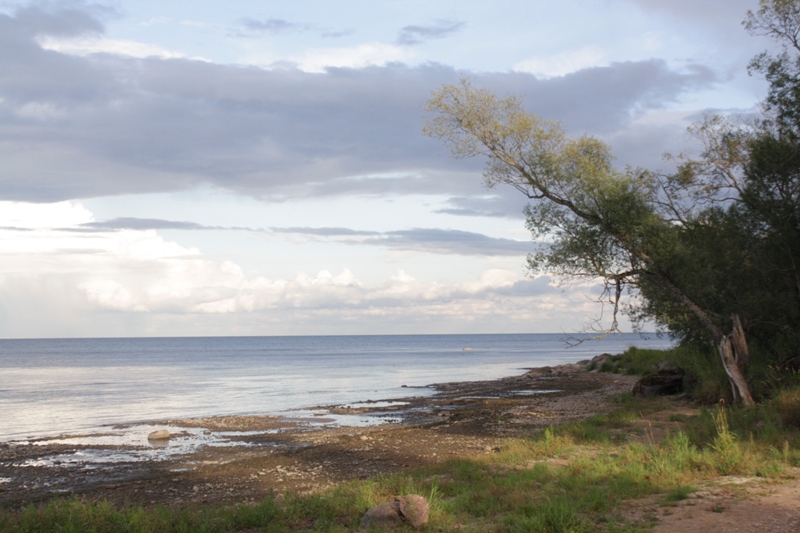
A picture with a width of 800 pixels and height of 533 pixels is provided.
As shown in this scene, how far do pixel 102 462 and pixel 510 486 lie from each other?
452 inches

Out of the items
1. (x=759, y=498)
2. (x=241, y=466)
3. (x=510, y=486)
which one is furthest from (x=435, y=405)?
(x=759, y=498)

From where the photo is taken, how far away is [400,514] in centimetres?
923

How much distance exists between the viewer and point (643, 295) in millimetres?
20812

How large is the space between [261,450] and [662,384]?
50.5ft

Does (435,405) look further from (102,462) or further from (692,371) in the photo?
(102,462)

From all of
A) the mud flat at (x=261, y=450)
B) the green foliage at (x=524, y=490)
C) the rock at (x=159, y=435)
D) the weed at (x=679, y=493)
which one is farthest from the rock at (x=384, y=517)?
the rock at (x=159, y=435)

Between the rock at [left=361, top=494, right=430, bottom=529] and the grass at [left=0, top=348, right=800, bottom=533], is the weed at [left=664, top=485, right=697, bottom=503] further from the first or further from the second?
the rock at [left=361, top=494, right=430, bottom=529]

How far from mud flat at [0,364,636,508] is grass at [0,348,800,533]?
1755mm

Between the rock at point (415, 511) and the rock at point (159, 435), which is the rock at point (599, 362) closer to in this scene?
the rock at point (159, 435)

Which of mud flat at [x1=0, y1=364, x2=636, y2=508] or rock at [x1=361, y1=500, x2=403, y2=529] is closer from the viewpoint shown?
Answer: rock at [x1=361, y1=500, x2=403, y2=529]

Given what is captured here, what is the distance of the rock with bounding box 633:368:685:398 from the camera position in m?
25.1

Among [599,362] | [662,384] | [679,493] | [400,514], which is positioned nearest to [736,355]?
[662,384]

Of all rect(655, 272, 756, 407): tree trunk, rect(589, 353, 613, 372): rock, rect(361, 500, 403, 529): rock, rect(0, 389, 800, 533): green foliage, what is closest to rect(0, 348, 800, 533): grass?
rect(0, 389, 800, 533): green foliage

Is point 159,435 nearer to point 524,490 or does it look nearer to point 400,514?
point 524,490
